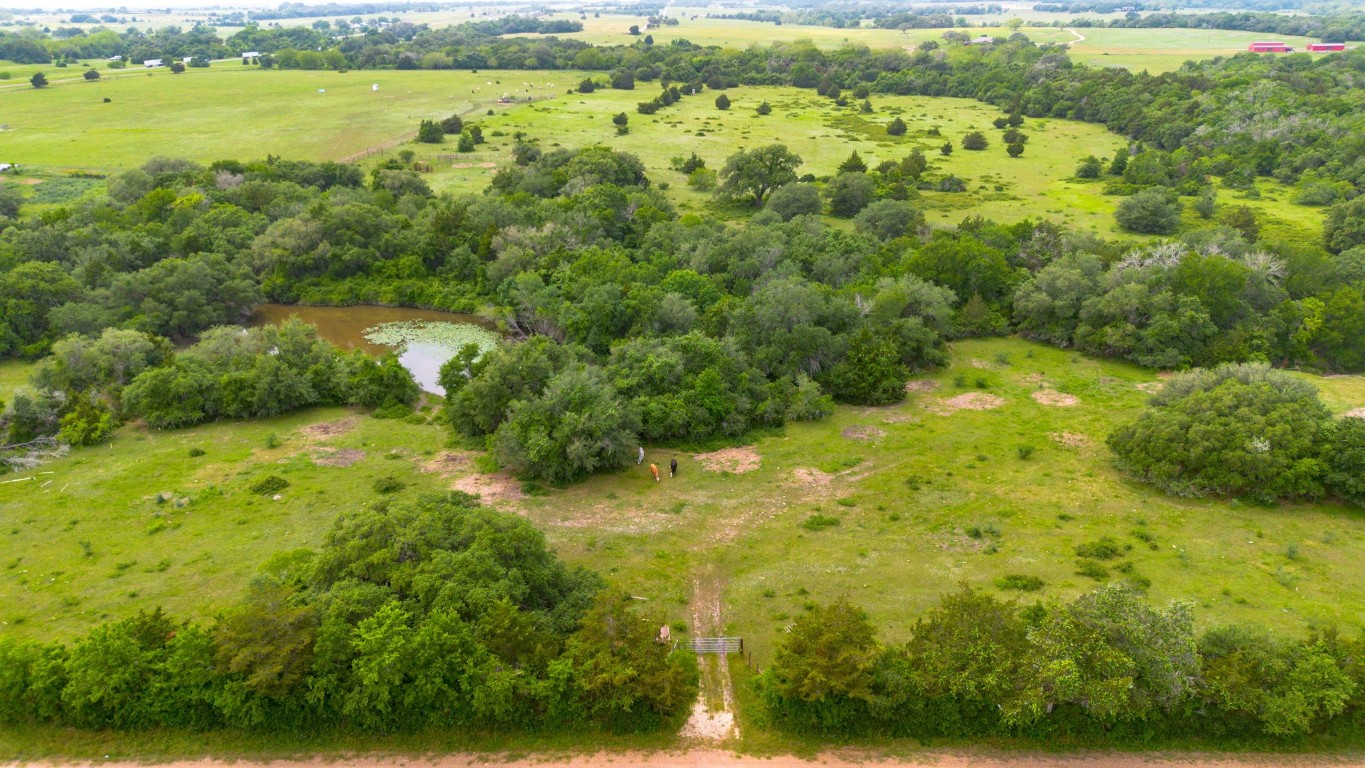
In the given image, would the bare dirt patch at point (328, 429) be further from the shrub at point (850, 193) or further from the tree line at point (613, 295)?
the shrub at point (850, 193)

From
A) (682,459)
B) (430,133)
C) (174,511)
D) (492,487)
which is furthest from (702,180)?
(174,511)

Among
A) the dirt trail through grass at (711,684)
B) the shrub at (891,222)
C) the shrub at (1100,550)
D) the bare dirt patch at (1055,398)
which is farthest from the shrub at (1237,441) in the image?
the shrub at (891,222)

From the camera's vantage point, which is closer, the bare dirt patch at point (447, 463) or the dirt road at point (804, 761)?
the dirt road at point (804, 761)

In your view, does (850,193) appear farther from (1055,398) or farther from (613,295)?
(1055,398)

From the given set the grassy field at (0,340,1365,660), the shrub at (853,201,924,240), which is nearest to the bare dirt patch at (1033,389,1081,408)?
the grassy field at (0,340,1365,660)

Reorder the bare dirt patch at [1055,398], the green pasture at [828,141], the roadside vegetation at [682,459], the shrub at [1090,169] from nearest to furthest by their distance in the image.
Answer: the roadside vegetation at [682,459]
the bare dirt patch at [1055,398]
the green pasture at [828,141]
the shrub at [1090,169]

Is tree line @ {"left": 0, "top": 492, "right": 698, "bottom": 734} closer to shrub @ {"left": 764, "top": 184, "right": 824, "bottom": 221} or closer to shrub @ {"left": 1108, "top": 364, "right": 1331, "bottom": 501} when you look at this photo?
shrub @ {"left": 1108, "top": 364, "right": 1331, "bottom": 501}
